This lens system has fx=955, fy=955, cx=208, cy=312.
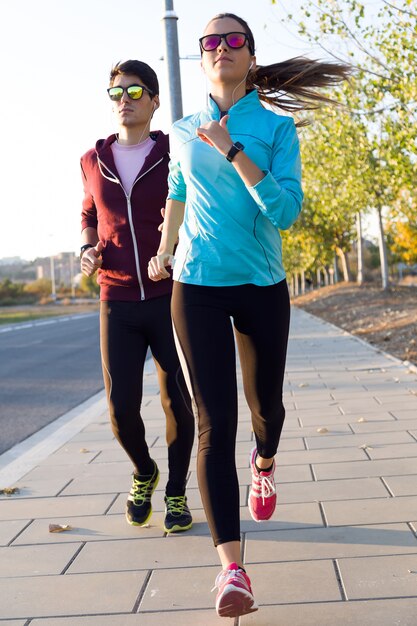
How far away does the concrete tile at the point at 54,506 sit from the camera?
5129mm

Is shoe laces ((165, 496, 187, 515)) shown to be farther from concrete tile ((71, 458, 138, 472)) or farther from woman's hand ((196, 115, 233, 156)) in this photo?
woman's hand ((196, 115, 233, 156))

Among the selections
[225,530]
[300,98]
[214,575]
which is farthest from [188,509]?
[300,98]

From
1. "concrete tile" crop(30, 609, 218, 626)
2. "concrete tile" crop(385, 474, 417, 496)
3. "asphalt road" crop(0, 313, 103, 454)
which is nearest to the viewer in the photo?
"concrete tile" crop(30, 609, 218, 626)

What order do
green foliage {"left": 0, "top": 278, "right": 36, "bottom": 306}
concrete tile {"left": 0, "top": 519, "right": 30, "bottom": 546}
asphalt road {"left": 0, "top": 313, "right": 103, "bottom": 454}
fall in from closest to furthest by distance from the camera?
concrete tile {"left": 0, "top": 519, "right": 30, "bottom": 546}
asphalt road {"left": 0, "top": 313, "right": 103, "bottom": 454}
green foliage {"left": 0, "top": 278, "right": 36, "bottom": 306}

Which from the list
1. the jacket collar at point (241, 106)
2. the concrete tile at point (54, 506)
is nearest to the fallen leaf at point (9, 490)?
the concrete tile at point (54, 506)

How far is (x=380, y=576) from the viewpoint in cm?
366

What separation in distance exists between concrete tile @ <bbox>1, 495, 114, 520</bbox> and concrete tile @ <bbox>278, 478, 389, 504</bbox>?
3.29 feet

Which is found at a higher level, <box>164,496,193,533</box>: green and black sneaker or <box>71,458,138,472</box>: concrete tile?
<box>164,496,193,533</box>: green and black sneaker

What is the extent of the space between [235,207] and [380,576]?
152 centimetres

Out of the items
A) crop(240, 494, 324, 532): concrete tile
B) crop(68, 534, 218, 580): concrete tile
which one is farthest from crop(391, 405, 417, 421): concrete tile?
crop(68, 534, 218, 580): concrete tile

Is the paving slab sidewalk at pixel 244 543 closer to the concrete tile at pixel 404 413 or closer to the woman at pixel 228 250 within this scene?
the concrete tile at pixel 404 413

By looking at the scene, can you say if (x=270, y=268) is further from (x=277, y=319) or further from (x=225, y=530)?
(x=225, y=530)

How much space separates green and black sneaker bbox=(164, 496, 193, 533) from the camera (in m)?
4.56

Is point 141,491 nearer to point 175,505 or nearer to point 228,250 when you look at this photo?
point 175,505
